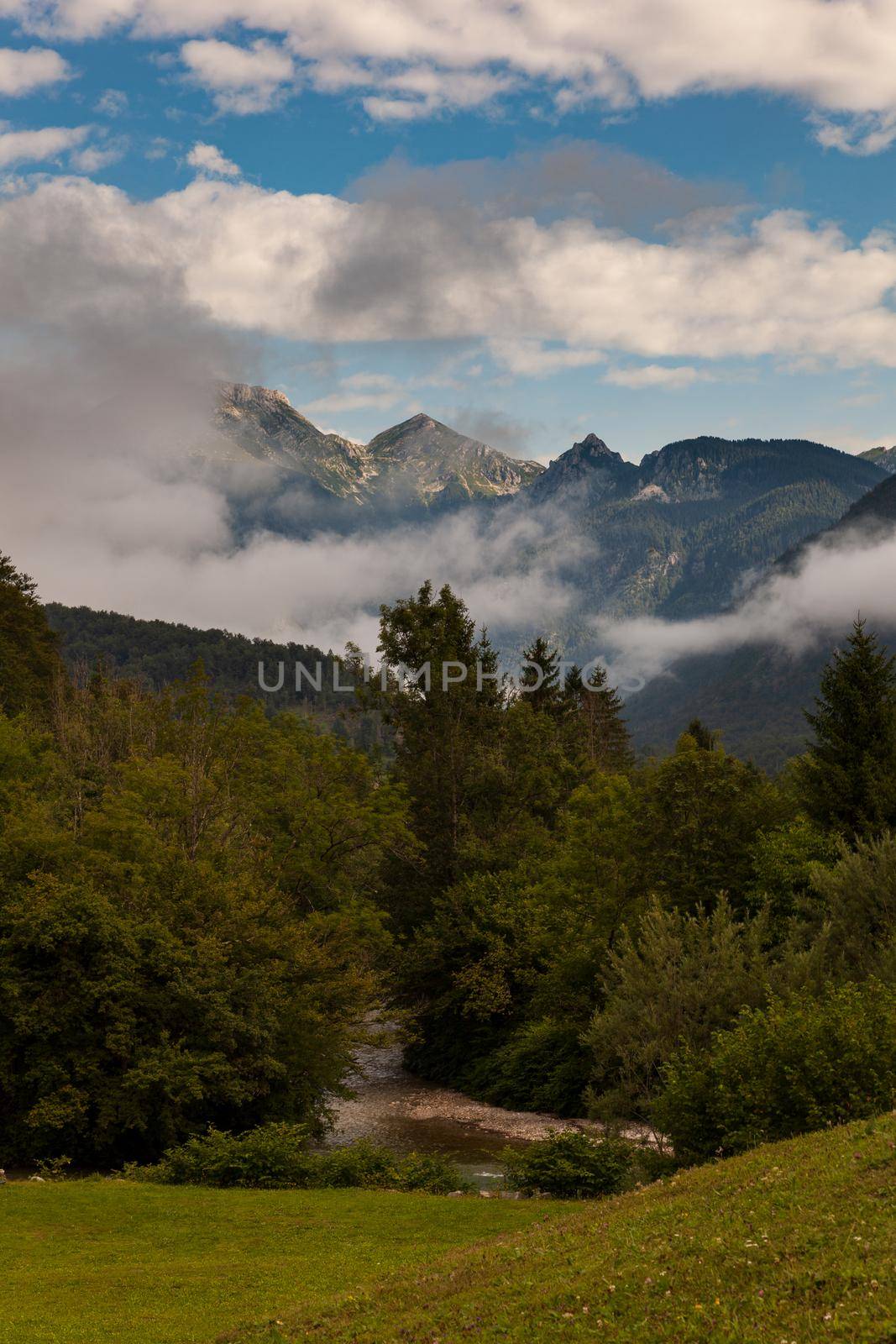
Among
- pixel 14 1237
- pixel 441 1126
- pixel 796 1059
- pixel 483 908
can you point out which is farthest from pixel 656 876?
pixel 14 1237

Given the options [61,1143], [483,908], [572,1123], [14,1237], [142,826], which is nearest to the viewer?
[14,1237]

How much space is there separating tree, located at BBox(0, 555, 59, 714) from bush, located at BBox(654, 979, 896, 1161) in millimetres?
70372

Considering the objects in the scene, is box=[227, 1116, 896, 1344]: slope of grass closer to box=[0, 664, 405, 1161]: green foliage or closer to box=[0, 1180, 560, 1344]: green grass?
box=[0, 1180, 560, 1344]: green grass

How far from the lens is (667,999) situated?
32.5 meters

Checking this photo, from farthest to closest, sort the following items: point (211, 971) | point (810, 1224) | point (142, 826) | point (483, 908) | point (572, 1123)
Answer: point (483, 908), point (572, 1123), point (142, 826), point (211, 971), point (810, 1224)

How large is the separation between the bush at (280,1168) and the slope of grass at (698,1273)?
452 inches

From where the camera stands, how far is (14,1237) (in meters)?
21.9

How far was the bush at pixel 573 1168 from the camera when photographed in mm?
26484

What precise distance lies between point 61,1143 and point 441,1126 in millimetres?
18868

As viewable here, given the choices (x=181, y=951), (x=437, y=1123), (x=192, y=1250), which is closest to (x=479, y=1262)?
(x=192, y=1250)

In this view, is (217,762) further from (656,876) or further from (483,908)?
(656,876)

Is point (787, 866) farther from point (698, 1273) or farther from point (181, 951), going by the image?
point (698, 1273)

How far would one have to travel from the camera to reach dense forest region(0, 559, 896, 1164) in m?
31.7

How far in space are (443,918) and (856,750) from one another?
23.8m
